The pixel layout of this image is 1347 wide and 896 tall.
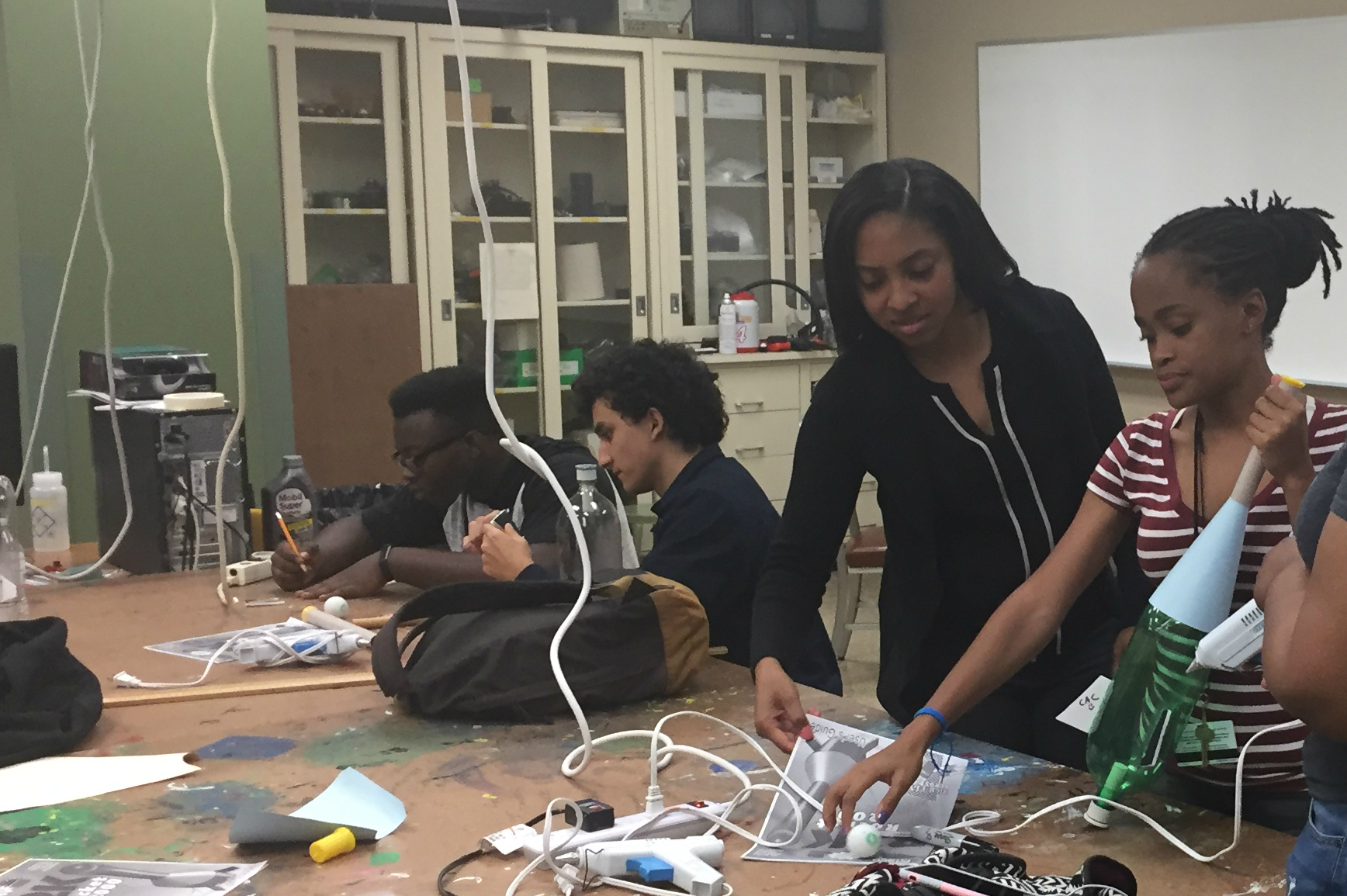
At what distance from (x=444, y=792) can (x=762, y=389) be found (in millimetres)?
4066

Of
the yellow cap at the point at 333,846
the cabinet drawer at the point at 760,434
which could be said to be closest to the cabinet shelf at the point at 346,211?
the cabinet drawer at the point at 760,434

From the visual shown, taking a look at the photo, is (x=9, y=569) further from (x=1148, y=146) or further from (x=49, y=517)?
(x=1148, y=146)

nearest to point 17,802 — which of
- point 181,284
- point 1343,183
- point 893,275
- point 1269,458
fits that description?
point 893,275

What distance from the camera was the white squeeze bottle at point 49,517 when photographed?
2.82 meters

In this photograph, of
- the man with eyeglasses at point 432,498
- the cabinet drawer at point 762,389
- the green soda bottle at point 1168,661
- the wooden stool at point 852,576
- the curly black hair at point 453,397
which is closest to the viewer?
the green soda bottle at point 1168,661

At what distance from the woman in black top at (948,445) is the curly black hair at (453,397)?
1.04 m

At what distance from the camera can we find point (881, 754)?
4.07 feet

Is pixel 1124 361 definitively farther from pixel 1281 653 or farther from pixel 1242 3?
pixel 1281 653

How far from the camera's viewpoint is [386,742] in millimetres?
1562

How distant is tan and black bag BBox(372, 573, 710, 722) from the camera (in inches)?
63.3

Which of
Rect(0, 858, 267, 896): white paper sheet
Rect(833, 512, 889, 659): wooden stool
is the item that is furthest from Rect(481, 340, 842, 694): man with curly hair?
Rect(833, 512, 889, 659): wooden stool

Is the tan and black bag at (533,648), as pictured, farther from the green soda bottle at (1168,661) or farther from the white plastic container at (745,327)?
the white plastic container at (745,327)

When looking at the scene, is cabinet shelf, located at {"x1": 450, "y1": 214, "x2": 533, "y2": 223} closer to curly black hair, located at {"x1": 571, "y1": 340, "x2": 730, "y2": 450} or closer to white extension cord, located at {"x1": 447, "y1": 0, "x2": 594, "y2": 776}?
curly black hair, located at {"x1": 571, "y1": 340, "x2": 730, "y2": 450}

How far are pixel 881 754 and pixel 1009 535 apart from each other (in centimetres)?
56
